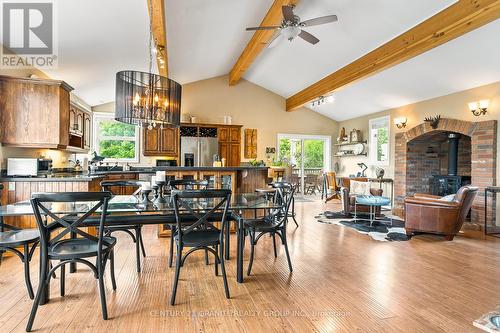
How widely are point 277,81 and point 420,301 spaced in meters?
Result: 6.71

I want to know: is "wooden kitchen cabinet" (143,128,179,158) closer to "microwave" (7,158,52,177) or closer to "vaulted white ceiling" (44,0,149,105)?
"vaulted white ceiling" (44,0,149,105)

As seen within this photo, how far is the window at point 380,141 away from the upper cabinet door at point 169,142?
542 cm

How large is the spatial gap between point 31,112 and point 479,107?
721 centimetres

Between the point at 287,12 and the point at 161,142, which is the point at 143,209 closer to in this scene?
the point at 287,12

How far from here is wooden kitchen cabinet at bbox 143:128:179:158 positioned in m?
7.24

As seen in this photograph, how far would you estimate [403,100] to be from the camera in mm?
6656

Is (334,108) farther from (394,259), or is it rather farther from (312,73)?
(394,259)

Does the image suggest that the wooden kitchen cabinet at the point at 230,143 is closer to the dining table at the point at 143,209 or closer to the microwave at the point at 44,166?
the microwave at the point at 44,166

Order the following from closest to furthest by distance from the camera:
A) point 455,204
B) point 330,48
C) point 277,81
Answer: point 455,204
point 330,48
point 277,81

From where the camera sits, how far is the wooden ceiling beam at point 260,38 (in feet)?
14.1

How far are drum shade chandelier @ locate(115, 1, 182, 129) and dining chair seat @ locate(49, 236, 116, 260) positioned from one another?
116cm

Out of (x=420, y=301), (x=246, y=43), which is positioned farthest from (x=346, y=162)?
(x=420, y=301)

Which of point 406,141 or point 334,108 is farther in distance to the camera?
point 334,108

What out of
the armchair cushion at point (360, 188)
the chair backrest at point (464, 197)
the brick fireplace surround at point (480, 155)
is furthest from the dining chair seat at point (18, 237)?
the brick fireplace surround at point (480, 155)
